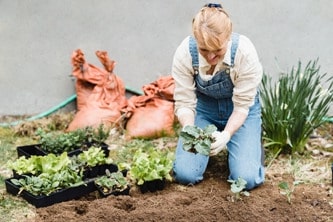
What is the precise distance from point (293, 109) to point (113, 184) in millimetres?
1397

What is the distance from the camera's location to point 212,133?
3717mm

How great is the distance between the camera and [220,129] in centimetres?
429

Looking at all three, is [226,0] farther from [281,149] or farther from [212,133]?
[212,133]

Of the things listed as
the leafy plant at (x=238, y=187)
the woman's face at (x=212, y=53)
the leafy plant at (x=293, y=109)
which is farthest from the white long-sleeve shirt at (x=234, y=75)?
the leafy plant at (x=293, y=109)

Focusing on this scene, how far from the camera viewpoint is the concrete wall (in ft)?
16.7

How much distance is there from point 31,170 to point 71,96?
158 cm

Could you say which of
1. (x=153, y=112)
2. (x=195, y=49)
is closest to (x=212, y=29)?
(x=195, y=49)

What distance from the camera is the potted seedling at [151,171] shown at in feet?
12.8

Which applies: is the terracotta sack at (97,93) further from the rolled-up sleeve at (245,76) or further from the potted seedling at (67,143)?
the rolled-up sleeve at (245,76)

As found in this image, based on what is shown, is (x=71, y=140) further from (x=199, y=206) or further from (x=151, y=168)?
(x=199, y=206)

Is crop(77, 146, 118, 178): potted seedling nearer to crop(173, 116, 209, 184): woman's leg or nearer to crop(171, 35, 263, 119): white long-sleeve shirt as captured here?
crop(173, 116, 209, 184): woman's leg

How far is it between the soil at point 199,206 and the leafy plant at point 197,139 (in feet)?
1.09

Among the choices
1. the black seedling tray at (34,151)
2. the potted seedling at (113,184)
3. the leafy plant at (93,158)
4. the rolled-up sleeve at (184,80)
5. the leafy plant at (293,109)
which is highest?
the rolled-up sleeve at (184,80)

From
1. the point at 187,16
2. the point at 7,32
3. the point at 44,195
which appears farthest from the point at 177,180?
the point at 7,32
